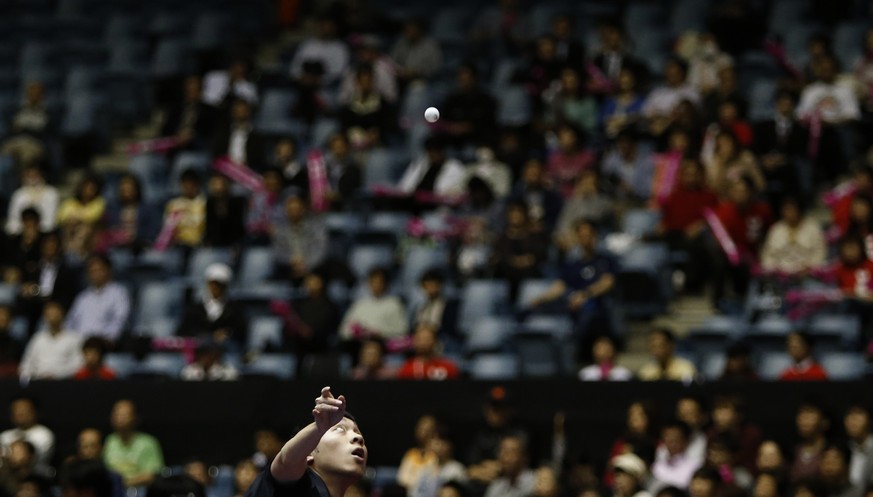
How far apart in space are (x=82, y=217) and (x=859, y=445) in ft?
25.1

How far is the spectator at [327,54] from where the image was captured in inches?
720

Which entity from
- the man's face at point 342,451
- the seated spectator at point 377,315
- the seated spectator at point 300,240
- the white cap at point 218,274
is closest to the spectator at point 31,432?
the white cap at point 218,274

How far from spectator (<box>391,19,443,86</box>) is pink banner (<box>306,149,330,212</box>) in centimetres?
159

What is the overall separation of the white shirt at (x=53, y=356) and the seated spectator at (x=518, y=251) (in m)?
3.39

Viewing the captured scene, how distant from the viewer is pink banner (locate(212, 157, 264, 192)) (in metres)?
16.7

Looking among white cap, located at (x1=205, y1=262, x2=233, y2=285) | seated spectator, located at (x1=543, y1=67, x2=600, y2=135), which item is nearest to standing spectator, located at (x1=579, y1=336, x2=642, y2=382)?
white cap, located at (x1=205, y1=262, x2=233, y2=285)

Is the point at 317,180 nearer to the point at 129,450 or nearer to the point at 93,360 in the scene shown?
the point at 93,360

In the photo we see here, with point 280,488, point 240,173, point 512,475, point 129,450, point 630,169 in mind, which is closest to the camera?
point 280,488

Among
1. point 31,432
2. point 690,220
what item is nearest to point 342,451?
point 31,432

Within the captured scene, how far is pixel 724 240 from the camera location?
14352mm

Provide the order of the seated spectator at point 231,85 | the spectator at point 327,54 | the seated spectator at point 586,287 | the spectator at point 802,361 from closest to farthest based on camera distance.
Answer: the spectator at point 802,361, the seated spectator at point 586,287, the seated spectator at point 231,85, the spectator at point 327,54

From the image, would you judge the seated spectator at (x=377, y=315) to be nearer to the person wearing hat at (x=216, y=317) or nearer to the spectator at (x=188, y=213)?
the person wearing hat at (x=216, y=317)

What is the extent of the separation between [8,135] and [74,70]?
1.25 metres

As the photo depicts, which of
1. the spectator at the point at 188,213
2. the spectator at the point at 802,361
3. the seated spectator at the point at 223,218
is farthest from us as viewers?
the spectator at the point at 188,213
